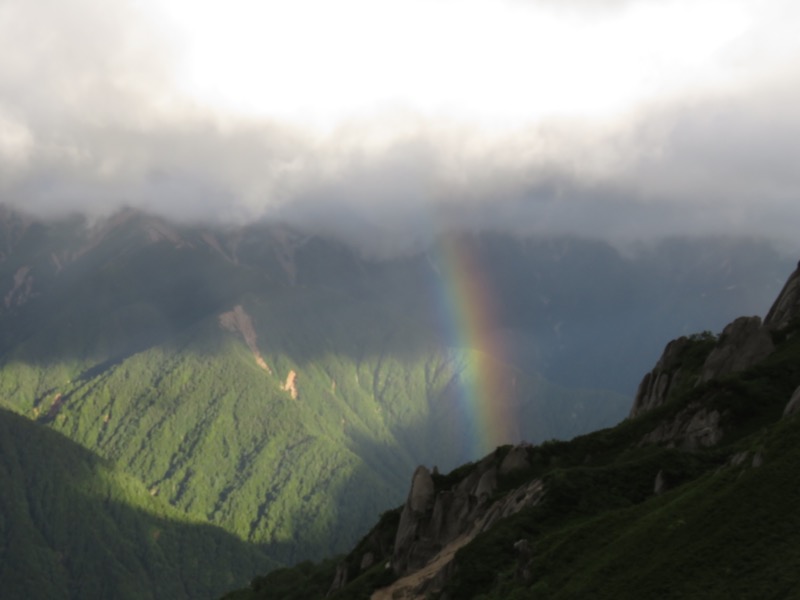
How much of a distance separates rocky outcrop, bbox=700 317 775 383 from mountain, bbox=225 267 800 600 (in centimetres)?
21

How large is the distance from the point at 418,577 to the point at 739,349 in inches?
2346

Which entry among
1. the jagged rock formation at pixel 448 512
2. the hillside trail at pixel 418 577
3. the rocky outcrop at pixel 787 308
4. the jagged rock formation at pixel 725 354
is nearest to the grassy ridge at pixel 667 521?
the jagged rock formation at pixel 448 512

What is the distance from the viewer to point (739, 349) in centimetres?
14412

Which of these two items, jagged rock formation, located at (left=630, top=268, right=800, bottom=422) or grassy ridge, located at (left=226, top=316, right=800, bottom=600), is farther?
jagged rock formation, located at (left=630, top=268, right=800, bottom=422)

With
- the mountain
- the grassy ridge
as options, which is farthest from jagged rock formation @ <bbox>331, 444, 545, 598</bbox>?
the grassy ridge

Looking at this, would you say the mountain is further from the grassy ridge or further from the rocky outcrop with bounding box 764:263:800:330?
the rocky outcrop with bounding box 764:263:800:330

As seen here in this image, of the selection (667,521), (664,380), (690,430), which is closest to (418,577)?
(690,430)

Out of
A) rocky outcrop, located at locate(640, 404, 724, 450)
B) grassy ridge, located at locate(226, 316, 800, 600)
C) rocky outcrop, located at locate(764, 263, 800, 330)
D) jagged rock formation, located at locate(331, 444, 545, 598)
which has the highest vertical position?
rocky outcrop, located at locate(764, 263, 800, 330)

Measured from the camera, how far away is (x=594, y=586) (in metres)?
80.8

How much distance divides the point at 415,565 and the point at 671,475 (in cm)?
3575

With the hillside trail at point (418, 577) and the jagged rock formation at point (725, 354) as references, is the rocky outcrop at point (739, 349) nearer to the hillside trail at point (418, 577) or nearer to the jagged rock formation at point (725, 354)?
the jagged rock formation at point (725, 354)

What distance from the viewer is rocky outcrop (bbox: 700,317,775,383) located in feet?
464

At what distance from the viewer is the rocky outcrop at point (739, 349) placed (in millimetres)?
141500

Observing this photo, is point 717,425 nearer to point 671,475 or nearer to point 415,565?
point 671,475
